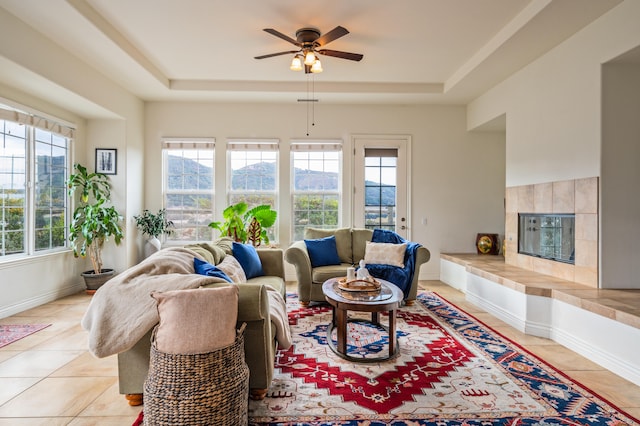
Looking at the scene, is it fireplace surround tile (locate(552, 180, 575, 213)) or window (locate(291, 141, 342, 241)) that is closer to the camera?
fireplace surround tile (locate(552, 180, 575, 213))

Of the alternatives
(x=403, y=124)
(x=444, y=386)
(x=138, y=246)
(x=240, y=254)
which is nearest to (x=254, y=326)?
(x=444, y=386)

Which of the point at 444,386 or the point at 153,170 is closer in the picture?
the point at 444,386

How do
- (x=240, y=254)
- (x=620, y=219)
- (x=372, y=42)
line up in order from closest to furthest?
(x=620, y=219) < (x=240, y=254) < (x=372, y=42)

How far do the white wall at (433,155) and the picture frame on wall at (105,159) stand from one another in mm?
1604

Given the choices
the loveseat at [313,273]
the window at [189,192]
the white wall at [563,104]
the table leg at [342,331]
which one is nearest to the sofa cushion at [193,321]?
the table leg at [342,331]

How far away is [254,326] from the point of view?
1862 mm

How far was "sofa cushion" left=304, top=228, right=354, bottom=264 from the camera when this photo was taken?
4480 mm

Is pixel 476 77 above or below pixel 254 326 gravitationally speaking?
above

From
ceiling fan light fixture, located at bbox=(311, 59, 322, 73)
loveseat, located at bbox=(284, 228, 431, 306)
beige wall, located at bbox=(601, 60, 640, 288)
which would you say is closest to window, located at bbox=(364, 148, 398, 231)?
loveseat, located at bbox=(284, 228, 431, 306)

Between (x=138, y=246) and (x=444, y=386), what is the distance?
4.66 m

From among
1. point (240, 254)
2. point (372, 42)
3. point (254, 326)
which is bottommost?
point (254, 326)

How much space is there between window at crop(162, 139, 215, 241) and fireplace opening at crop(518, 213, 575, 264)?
14.5 feet

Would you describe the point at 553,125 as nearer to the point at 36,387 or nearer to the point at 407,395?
the point at 407,395

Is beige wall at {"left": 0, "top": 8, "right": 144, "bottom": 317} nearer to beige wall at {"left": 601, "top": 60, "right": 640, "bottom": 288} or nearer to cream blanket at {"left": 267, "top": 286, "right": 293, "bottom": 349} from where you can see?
cream blanket at {"left": 267, "top": 286, "right": 293, "bottom": 349}
